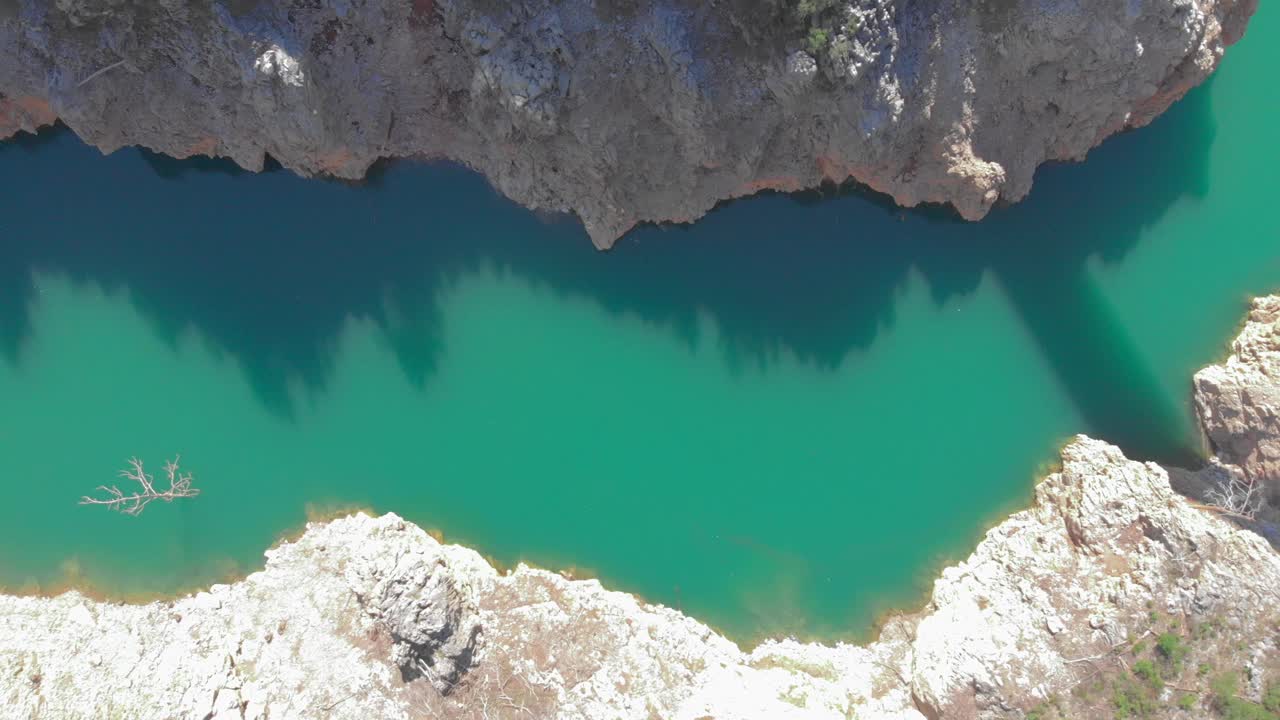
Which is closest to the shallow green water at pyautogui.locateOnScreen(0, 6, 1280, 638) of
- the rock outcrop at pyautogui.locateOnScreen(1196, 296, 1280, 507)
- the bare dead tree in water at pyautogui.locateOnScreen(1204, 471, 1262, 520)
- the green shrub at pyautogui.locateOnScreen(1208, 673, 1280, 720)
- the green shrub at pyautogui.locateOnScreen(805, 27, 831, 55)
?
the rock outcrop at pyautogui.locateOnScreen(1196, 296, 1280, 507)

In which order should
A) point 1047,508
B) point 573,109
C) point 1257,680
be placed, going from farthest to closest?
1. point 1047,508
2. point 573,109
3. point 1257,680

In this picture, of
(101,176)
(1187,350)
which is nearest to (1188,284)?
(1187,350)

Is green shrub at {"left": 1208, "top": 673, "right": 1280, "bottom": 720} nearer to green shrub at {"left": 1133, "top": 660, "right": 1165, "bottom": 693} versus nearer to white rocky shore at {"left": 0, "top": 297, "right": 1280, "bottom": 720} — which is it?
white rocky shore at {"left": 0, "top": 297, "right": 1280, "bottom": 720}

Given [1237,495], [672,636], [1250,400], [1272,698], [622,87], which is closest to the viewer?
[1272,698]

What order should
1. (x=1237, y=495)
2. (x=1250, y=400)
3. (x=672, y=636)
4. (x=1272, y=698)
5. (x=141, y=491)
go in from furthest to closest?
(x=141, y=491), (x=672, y=636), (x=1250, y=400), (x=1237, y=495), (x=1272, y=698)

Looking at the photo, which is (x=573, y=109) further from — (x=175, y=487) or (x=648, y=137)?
(x=175, y=487)

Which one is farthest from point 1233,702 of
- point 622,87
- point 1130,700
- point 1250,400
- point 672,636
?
point 622,87

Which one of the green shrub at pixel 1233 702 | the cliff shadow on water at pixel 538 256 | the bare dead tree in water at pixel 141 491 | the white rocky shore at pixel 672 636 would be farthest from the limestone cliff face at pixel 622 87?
the green shrub at pixel 1233 702

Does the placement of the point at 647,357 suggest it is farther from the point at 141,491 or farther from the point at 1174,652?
the point at 141,491
